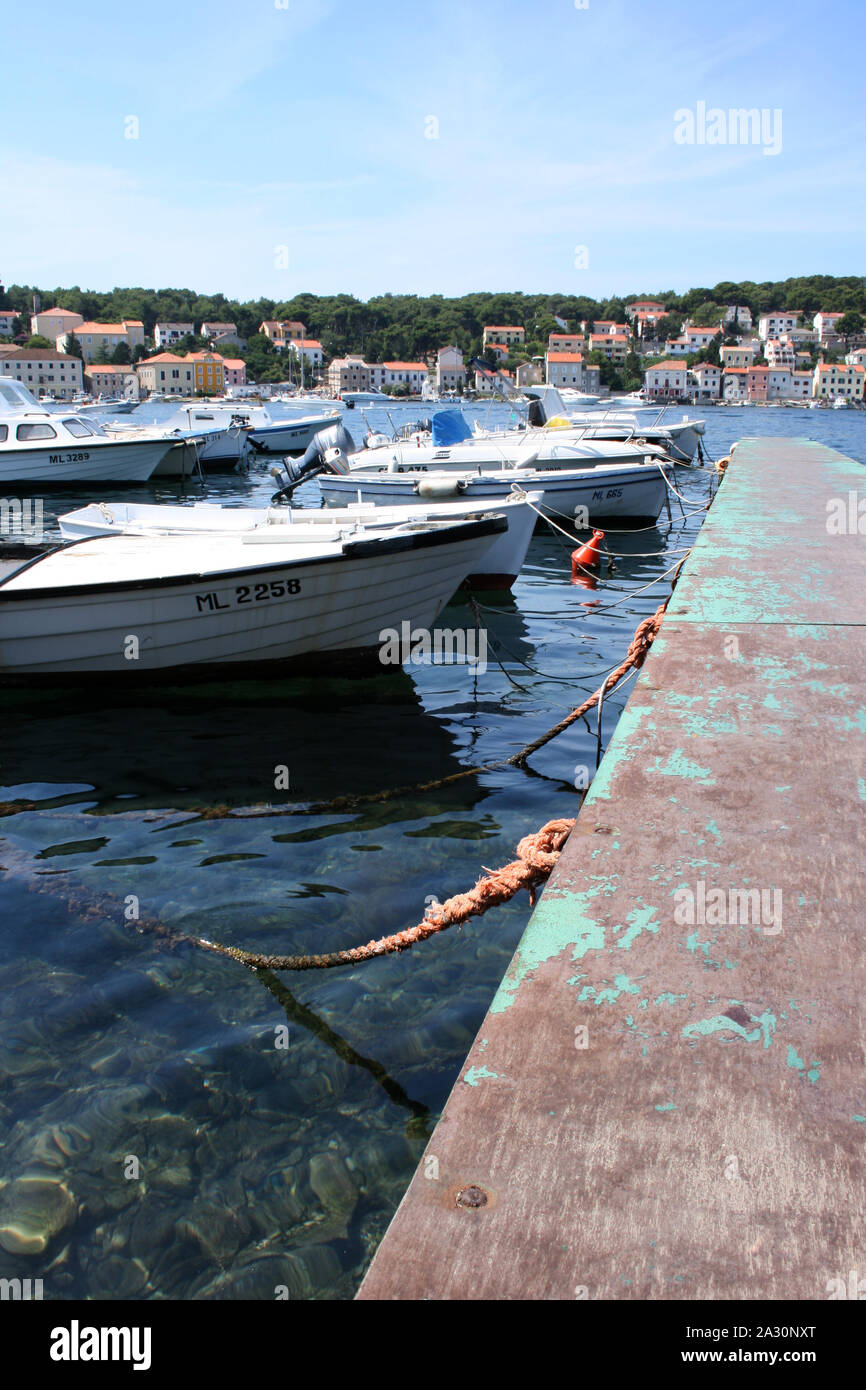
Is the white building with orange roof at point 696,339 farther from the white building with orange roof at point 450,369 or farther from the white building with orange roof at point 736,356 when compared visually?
the white building with orange roof at point 450,369

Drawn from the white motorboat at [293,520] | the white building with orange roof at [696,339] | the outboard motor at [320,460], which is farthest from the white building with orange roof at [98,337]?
the white motorboat at [293,520]

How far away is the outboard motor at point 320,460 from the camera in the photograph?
1777 centimetres

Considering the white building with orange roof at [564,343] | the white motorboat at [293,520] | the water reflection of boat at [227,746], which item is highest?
the white building with orange roof at [564,343]

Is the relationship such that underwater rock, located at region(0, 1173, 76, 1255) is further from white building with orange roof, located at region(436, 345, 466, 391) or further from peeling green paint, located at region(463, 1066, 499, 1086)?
white building with orange roof, located at region(436, 345, 466, 391)

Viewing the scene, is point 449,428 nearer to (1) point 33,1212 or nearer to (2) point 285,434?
(2) point 285,434

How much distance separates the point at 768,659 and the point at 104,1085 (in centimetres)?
292

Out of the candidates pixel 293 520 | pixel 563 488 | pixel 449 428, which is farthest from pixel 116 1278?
pixel 449 428

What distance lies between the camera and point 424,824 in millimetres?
6035

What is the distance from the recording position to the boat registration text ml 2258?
322 inches

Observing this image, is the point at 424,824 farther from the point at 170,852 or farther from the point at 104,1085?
the point at 104,1085

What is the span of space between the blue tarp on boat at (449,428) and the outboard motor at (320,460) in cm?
185

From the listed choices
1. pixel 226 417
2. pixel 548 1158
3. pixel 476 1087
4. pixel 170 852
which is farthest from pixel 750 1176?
pixel 226 417

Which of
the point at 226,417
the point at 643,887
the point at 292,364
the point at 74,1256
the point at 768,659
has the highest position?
the point at 292,364

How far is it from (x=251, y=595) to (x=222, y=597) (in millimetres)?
241
